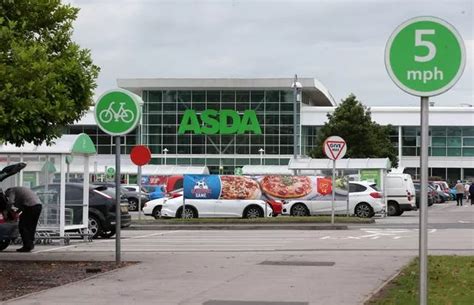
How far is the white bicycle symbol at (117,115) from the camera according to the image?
1376cm

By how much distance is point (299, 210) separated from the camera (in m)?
33.2

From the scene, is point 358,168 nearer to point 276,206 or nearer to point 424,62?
point 276,206

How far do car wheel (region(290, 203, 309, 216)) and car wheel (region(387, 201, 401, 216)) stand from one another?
5838 mm

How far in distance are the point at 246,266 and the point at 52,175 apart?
23.9ft

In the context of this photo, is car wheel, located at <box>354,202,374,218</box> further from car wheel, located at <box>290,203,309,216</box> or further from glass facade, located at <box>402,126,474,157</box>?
glass facade, located at <box>402,126,474,157</box>

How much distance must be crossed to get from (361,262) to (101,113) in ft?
17.3

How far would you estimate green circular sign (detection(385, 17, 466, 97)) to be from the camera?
6.54m

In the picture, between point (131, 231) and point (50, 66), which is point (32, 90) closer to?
point (50, 66)

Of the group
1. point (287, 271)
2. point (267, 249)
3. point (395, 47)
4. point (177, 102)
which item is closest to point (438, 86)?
point (395, 47)

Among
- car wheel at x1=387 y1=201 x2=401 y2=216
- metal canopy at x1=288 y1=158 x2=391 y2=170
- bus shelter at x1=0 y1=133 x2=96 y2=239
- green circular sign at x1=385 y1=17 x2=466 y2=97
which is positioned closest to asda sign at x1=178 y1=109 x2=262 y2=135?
metal canopy at x1=288 y1=158 x2=391 y2=170

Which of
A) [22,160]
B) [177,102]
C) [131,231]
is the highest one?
[177,102]

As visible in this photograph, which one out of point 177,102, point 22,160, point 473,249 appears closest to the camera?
point 473,249

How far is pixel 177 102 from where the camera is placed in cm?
8244

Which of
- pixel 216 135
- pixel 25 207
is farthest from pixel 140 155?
pixel 216 135
